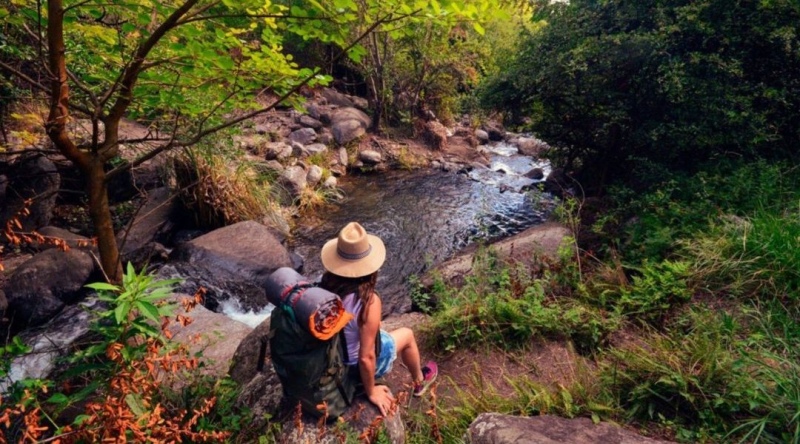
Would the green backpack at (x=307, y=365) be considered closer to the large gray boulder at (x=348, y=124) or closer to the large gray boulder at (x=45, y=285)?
the large gray boulder at (x=45, y=285)

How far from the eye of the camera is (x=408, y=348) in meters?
3.14

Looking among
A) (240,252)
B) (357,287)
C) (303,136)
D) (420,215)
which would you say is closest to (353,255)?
(357,287)

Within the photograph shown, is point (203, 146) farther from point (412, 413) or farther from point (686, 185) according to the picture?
point (686, 185)

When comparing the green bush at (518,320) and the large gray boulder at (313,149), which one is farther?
the large gray boulder at (313,149)

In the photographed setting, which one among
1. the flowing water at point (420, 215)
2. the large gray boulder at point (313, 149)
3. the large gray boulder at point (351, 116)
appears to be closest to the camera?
the flowing water at point (420, 215)

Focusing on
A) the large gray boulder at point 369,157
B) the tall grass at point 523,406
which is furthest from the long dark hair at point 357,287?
the large gray boulder at point 369,157

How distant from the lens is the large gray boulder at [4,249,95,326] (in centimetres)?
469

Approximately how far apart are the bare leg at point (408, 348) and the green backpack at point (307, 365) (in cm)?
66

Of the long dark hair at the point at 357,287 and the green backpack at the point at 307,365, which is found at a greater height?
the long dark hair at the point at 357,287

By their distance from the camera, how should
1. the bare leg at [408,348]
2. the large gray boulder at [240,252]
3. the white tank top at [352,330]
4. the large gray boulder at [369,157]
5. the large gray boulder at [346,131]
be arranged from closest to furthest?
the white tank top at [352,330] < the bare leg at [408,348] < the large gray boulder at [240,252] < the large gray boulder at [369,157] < the large gray boulder at [346,131]

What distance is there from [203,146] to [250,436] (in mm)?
5818

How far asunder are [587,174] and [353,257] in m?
6.56

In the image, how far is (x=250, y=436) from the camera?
2514mm

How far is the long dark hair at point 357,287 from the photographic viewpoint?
2.50 m
